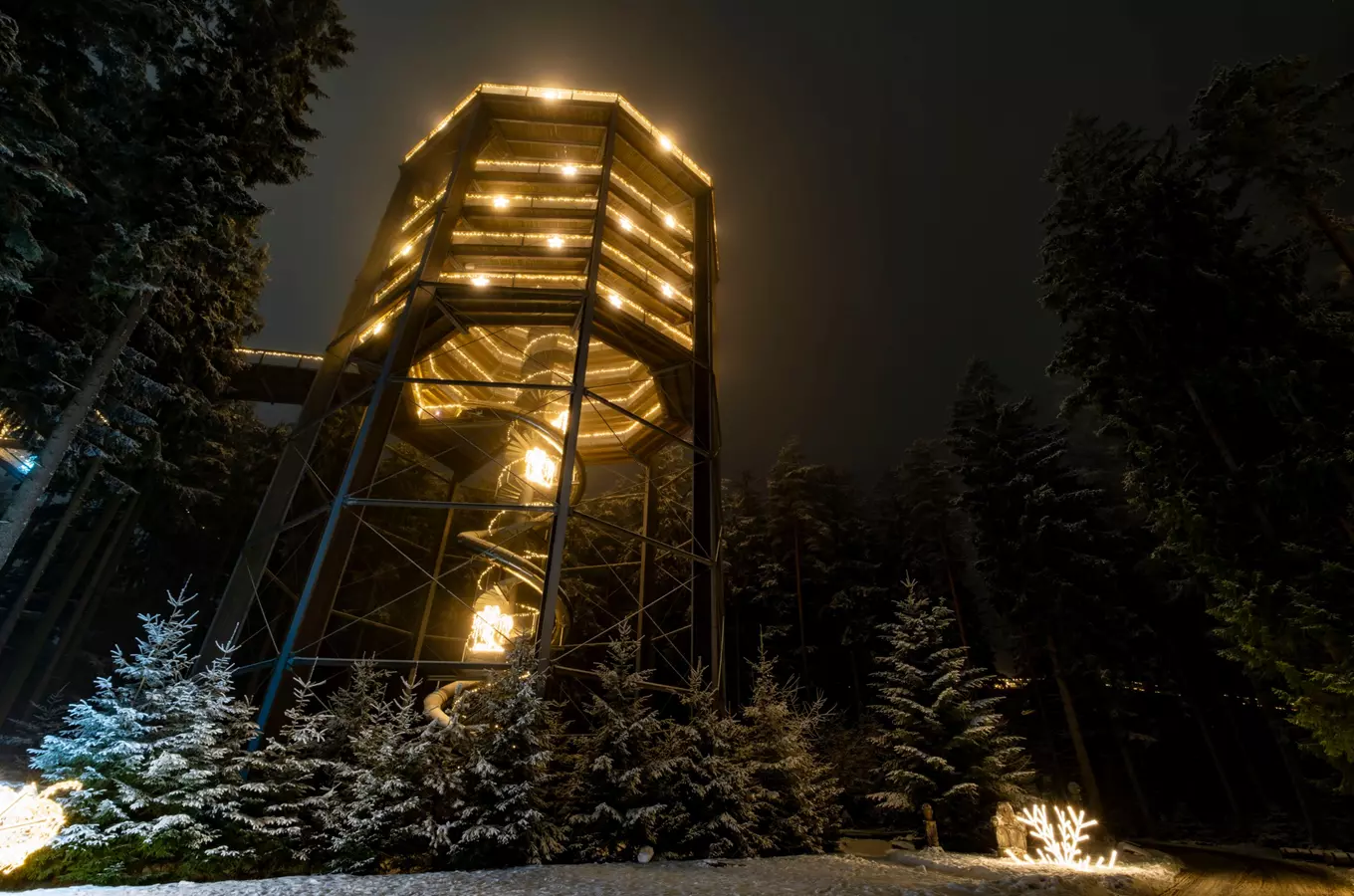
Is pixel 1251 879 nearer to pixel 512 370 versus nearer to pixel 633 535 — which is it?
pixel 633 535

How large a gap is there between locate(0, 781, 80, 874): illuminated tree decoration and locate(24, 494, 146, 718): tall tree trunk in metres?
14.0

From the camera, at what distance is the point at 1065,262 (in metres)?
15.7

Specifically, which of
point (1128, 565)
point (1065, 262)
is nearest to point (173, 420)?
point (1065, 262)

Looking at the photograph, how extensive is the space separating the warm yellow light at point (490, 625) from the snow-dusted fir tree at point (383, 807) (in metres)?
8.06

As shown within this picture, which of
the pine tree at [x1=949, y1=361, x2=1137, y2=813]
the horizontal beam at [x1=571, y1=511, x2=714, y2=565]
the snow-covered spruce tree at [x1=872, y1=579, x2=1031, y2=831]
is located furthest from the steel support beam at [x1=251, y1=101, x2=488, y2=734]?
the pine tree at [x1=949, y1=361, x2=1137, y2=813]

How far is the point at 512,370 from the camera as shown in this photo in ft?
64.1

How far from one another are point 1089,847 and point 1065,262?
14249 mm

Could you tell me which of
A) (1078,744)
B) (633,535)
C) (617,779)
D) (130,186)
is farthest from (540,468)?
(1078,744)

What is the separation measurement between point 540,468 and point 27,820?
37.4ft

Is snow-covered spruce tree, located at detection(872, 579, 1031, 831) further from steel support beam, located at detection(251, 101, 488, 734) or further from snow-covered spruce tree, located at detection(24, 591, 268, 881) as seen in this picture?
steel support beam, located at detection(251, 101, 488, 734)

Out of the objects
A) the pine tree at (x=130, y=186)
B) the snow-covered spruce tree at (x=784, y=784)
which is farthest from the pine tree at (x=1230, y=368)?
the pine tree at (x=130, y=186)

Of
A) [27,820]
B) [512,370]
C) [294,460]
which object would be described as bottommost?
[27,820]

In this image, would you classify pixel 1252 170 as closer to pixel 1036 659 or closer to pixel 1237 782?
pixel 1036 659

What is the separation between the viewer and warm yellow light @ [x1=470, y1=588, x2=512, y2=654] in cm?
1553
